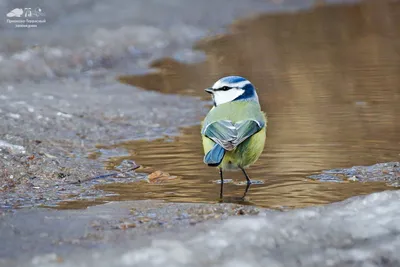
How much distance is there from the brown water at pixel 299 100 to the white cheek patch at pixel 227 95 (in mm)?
412

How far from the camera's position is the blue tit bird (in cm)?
450

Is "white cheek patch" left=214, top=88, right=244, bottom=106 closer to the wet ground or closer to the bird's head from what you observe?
the bird's head

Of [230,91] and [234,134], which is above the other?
[230,91]

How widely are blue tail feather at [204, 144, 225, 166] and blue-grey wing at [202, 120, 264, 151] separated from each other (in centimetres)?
3

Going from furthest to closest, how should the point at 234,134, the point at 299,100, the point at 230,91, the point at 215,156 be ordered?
1. the point at 299,100
2. the point at 230,91
3. the point at 234,134
4. the point at 215,156

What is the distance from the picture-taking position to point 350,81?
829 cm

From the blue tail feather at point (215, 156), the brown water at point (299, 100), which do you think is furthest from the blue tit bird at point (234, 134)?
the brown water at point (299, 100)

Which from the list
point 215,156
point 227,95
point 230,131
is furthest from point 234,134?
point 227,95

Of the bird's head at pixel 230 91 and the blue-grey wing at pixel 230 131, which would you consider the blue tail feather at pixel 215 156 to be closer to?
the blue-grey wing at pixel 230 131

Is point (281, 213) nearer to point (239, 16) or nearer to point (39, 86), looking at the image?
point (39, 86)

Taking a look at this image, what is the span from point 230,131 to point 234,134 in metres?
0.03

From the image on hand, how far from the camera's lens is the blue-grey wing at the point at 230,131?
451 centimetres

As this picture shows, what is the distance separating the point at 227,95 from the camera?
5.02 metres

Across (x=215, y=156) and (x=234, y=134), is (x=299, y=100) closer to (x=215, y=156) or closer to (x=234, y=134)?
(x=234, y=134)
